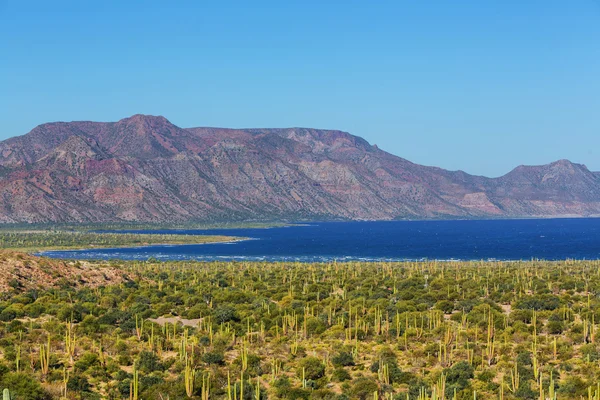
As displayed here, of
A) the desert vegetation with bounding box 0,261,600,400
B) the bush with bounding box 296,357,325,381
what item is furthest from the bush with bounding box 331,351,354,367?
the bush with bounding box 296,357,325,381

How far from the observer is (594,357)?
132ft

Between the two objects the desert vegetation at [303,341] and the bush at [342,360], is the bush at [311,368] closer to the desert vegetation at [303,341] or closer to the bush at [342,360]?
the desert vegetation at [303,341]

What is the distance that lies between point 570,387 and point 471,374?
15.5ft

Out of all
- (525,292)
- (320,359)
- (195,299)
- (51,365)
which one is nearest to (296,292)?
(195,299)

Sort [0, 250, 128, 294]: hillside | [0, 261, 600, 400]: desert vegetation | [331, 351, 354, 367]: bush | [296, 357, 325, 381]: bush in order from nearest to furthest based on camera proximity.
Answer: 1. [0, 261, 600, 400]: desert vegetation
2. [296, 357, 325, 381]: bush
3. [331, 351, 354, 367]: bush
4. [0, 250, 128, 294]: hillside

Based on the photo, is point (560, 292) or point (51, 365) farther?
point (560, 292)

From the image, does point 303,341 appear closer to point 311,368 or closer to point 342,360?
point 342,360

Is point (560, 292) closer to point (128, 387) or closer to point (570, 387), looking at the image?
point (570, 387)

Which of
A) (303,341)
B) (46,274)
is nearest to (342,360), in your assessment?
(303,341)

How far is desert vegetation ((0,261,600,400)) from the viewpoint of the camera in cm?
3403

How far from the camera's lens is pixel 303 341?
154 feet

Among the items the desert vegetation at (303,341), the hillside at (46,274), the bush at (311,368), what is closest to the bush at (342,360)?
the desert vegetation at (303,341)

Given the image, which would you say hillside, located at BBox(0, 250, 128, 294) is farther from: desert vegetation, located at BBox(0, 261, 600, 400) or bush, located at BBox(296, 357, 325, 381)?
bush, located at BBox(296, 357, 325, 381)

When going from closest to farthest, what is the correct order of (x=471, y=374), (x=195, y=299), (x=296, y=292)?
(x=471, y=374)
(x=195, y=299)
(x=296, y=292)
